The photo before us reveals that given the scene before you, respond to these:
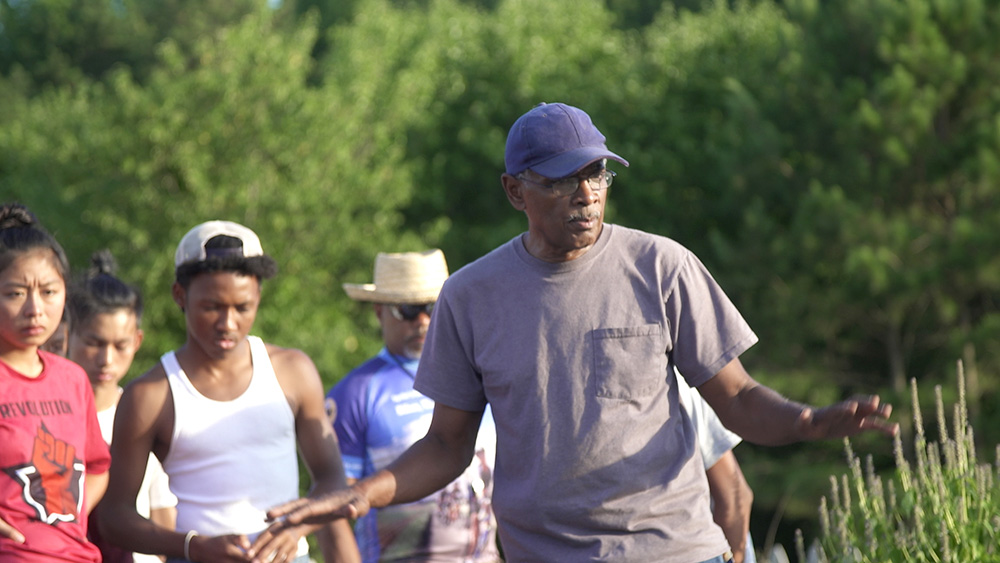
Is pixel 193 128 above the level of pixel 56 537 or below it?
above

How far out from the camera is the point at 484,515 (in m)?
4.89

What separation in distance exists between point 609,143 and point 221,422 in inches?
1052

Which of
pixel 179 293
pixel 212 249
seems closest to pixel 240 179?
pixel 179 293

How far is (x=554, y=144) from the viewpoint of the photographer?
307 cm

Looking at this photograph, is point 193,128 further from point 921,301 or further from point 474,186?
point 921,301

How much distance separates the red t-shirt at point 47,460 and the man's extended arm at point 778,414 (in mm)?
1759

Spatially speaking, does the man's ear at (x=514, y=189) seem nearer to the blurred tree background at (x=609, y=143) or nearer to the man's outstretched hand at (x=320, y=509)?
the man's outstretched hand at (x=320, y=509)

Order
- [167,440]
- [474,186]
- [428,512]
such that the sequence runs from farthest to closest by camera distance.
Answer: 1. [474,186]
2. [428,512]
3. [167,440]

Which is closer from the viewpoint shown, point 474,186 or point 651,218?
point 651,218

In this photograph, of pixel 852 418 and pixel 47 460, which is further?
pixel 47 460

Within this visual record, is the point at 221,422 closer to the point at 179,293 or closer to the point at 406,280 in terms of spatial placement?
the point at 179,293

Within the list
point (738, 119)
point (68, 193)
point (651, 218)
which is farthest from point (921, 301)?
point (68, 193)

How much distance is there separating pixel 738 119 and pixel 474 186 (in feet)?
32.9

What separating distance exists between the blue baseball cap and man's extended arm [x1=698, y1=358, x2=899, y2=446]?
599mm
